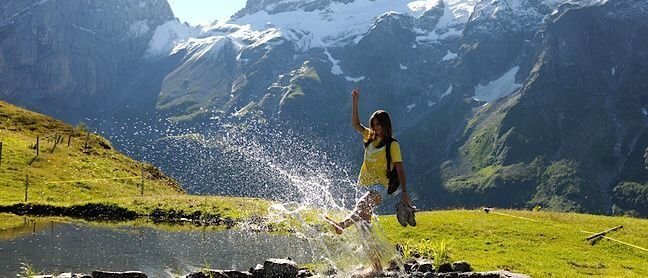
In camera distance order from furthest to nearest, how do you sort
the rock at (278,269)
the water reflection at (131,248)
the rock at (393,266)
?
the water reflection at (131,248), the rock at (278,269), the rock at (393,266)

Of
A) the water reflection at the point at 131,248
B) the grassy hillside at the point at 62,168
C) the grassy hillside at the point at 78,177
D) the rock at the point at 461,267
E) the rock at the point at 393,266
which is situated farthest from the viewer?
the grassy hillside at the point at 62,168

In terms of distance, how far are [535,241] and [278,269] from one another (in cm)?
1570

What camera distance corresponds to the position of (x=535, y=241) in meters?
30.4

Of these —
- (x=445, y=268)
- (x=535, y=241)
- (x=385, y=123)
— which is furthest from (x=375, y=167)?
(x=535, y=241)

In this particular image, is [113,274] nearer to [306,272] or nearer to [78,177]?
[306,272]

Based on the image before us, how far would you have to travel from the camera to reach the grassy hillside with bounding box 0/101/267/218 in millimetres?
45031

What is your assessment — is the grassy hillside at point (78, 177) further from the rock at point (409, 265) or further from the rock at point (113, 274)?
the rock at point (409, 265)

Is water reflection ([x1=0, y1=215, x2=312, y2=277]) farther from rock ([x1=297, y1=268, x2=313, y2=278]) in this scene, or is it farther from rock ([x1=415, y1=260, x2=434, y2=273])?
rock ([x1=415, y1=260, x2=434, y2=273])

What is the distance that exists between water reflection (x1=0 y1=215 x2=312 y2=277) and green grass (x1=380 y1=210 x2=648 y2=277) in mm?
7983

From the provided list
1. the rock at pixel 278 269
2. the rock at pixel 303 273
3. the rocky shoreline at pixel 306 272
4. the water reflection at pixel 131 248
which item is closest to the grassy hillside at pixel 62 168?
the water reflection at pixel 131 248

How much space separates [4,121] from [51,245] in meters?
52.2

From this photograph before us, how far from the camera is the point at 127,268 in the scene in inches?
952

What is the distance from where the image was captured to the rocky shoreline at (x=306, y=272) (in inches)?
799

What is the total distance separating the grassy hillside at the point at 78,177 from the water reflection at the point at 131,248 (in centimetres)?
777
